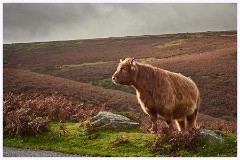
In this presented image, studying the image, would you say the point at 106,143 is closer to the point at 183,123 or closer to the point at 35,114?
the point at 183,123

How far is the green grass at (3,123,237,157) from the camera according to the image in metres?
12.1

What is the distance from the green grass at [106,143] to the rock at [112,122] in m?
0.24

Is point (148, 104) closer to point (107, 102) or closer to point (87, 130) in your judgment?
point (87, 130)

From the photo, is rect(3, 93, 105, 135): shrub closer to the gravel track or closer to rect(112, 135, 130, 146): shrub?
the gravel track

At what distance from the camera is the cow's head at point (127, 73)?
1326 centimetres

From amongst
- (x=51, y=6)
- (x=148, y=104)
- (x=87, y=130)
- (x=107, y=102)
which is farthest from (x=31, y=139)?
(x=51, y=6)

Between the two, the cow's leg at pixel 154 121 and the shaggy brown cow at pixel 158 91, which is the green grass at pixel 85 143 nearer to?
the cow's leg at pixel 154 121

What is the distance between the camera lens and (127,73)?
13.3 m

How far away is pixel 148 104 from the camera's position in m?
12.9

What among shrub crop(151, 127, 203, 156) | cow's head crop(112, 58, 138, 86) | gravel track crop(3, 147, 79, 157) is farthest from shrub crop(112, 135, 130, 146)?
cow's head crop(112, 58, 138, 86)

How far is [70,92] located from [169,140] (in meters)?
11.2

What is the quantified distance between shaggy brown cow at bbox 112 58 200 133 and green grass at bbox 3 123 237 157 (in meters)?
0.93

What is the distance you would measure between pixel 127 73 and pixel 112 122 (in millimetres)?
2513

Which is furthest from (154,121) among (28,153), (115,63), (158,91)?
(115,63)
